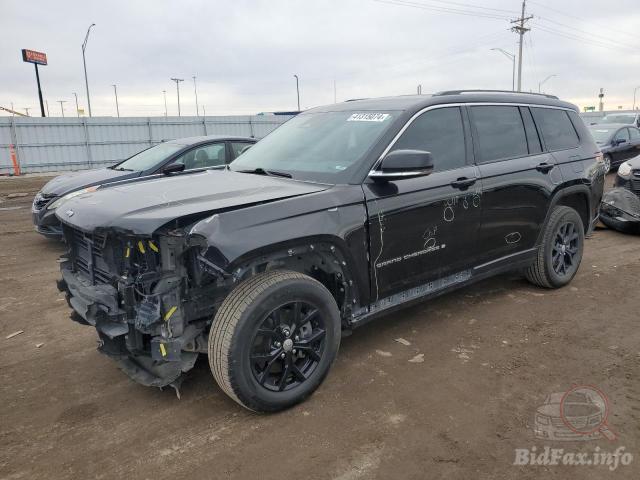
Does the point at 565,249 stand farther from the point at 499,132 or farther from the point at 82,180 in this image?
the point at 82,180

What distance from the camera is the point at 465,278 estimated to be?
4176 millimetres

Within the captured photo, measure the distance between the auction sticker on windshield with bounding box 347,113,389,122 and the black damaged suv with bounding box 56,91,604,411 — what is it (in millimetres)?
14

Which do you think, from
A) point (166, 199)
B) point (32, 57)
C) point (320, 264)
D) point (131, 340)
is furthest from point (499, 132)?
point (32, 57)

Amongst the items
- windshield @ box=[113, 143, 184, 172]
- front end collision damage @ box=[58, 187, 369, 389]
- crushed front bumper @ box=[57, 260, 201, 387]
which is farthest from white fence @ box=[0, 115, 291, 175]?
crushed front bumper @ box=[57, 260, 201, 387]

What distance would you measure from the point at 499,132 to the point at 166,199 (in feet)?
9.65

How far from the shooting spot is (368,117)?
385cm

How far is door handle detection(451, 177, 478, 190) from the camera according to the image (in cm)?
389

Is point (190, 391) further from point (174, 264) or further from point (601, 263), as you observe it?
point (601, 263)

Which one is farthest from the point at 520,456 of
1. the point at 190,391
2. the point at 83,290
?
the point at 83,290

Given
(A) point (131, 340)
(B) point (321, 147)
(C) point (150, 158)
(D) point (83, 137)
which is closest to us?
(A) point (131, 340)

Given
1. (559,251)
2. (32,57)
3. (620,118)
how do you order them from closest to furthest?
1. (559,251)
2. (620,118)
3. (32,57)

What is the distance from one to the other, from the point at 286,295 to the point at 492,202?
2168 mm

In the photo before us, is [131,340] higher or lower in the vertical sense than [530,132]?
lower

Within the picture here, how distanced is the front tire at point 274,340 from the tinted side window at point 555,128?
3.04 m
